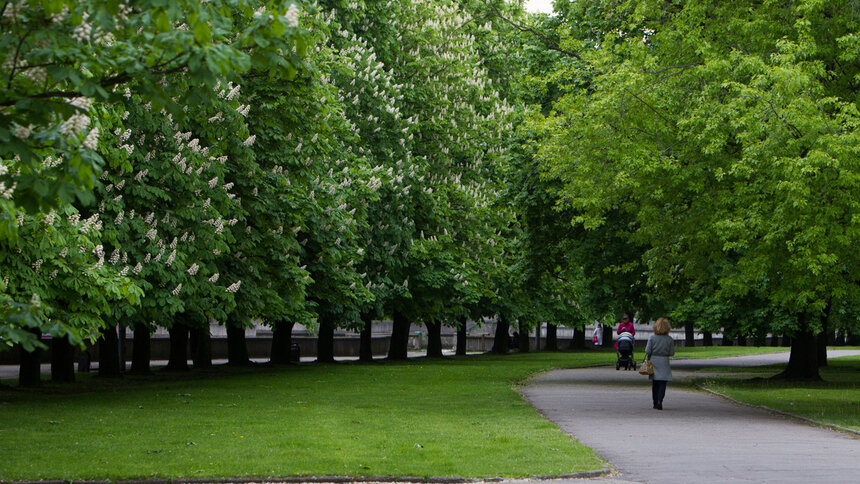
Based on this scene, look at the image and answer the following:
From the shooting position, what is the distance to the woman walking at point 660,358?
1997cm

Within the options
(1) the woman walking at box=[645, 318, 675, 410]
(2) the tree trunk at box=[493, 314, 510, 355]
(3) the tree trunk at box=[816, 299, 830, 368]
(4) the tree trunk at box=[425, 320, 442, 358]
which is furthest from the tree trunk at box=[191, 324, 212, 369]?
(2) the tree trunk at box=[493, 314, 510, 355]

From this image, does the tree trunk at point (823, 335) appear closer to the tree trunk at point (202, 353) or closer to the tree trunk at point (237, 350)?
the tree trunk at point (202, 353)

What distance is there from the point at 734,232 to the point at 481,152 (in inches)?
948

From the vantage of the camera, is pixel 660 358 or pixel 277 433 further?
pixel 660 358

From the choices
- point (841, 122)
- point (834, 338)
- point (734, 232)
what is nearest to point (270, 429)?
point (734, 232)

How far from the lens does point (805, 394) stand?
2550cm

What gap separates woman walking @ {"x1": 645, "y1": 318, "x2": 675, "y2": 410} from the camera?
1997 centimetres

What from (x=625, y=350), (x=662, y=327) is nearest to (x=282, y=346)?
(x=625, y=350)

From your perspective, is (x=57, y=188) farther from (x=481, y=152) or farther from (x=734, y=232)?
(x=481, y=152)

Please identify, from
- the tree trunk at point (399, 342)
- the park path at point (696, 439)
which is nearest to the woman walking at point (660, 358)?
the park path at point (696, 439)

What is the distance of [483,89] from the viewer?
42.3 metres

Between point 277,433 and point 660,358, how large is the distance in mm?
8260

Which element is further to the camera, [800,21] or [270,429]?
[800,21]

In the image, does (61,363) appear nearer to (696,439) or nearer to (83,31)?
(696,439)
